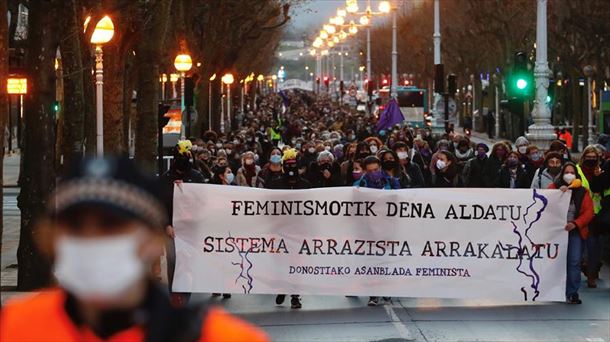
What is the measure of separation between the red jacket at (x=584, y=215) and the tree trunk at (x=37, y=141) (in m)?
6.20

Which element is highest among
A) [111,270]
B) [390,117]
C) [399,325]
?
[111,270]

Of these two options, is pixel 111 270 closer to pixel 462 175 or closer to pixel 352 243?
pixel 352 243

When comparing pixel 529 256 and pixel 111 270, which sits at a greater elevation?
pixel 111 270

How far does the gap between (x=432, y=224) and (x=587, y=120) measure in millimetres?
43516

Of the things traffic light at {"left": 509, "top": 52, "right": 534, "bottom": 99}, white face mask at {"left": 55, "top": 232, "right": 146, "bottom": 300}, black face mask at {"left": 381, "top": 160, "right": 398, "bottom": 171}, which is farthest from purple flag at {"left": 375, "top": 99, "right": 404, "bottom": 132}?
white face mask at {"left": 55, "top": 232, "right": 146, "bottom": 300}

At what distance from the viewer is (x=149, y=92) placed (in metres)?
20.7

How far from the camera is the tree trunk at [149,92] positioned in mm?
20438

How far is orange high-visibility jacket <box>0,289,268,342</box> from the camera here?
8.11 feet

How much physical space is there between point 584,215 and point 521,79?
14714 mm

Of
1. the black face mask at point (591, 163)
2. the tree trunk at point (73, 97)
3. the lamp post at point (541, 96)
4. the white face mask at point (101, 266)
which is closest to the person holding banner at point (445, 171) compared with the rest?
the black face mask at point (591, 163)

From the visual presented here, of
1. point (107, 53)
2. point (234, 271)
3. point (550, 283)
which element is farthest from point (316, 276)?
point (107, 53)

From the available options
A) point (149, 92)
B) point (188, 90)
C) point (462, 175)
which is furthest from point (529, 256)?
point (188, 90)

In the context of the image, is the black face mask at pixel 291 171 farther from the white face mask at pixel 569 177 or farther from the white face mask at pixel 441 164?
the white face mask at pixel 569 177

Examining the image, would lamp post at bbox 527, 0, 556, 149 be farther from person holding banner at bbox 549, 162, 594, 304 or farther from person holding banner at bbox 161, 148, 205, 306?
person holding banner at bbox 549, 162, 594, 304
